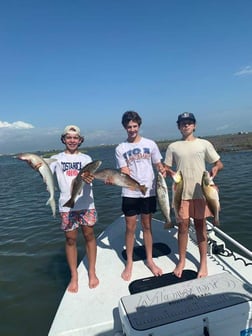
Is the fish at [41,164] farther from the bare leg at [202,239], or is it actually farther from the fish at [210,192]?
the bare leg at [202,239]

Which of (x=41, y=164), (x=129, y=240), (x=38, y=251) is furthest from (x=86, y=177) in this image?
(x=38, y=251)

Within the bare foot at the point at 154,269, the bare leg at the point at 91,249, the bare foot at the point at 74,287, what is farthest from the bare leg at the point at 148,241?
the bare foot at the point at 74,287

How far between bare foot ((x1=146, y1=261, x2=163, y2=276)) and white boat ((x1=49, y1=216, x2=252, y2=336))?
74mm

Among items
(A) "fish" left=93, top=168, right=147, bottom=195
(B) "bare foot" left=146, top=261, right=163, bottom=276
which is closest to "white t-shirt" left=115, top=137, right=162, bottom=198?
(A) "fish" left=93, top=168, right=147, bottom=195

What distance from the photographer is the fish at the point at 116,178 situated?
15.5ft

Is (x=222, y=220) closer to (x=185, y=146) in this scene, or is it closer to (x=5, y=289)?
(x=185, y=146)

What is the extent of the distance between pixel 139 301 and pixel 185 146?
2.61 m

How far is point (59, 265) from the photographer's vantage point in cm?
791

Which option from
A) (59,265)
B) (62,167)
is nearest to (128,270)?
(62,167)

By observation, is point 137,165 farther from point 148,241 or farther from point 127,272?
point 127,272

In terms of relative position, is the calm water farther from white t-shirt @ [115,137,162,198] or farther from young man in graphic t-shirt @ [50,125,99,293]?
white t-shirt @ [115,137,162,198]

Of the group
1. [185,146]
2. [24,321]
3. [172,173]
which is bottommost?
[24,321]

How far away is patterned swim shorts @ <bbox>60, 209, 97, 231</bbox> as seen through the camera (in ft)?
15.8

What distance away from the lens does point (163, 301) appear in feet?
10.8
